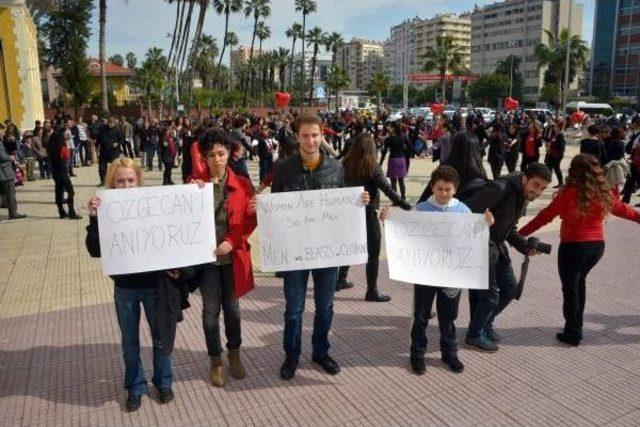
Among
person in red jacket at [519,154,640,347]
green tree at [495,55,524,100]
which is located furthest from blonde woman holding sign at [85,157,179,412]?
green tree at [495,55,524,100]

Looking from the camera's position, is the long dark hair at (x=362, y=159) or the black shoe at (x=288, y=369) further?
the long dark hair at (x=362, y=159)

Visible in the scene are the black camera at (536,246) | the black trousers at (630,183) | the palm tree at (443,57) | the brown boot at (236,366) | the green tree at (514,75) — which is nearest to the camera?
the brown boot at (236,366)

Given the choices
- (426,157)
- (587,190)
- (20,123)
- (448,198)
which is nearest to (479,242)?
(448,198)

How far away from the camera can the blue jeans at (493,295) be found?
13.3 ft

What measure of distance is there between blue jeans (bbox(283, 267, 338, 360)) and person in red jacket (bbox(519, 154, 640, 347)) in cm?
174

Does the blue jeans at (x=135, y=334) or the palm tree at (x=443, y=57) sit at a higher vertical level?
the palm tree at (x=443, y=57)

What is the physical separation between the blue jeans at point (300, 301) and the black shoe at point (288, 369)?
0.11 ft

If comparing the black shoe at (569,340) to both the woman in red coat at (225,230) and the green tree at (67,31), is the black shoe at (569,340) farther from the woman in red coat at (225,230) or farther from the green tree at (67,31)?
the green tree at (67,31)

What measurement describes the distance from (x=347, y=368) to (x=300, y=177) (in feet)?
4.86

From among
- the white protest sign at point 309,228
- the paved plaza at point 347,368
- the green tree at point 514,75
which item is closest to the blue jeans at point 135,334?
the paved plaza at point 347,368

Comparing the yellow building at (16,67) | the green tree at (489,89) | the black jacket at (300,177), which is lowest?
the black jacket at (300,177)

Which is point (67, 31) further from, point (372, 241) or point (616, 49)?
point (616, 49)

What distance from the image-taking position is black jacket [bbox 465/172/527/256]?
150 inches

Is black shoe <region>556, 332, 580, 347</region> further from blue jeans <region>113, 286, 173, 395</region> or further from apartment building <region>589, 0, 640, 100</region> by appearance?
apartment building <region>589, 0, 640, 100</region>
